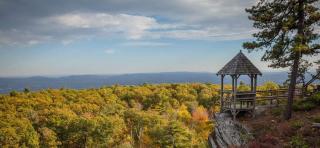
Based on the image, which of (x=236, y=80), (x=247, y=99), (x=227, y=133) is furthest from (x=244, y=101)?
(x=227, y=133)

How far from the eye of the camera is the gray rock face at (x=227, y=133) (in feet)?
69.3

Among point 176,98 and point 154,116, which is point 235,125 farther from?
point 176,98

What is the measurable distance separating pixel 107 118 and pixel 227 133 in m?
41.8

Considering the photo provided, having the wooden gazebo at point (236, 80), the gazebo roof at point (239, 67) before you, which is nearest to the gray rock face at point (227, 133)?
the wooden gazebo at point (236, 80)

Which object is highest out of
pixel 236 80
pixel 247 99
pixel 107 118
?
pixel 236 80

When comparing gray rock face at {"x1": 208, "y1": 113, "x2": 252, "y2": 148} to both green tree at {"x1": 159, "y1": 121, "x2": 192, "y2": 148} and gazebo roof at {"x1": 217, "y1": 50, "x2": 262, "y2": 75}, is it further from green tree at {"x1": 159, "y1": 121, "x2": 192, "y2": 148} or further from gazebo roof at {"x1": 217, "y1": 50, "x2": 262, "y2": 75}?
green tree at {"x1": 159, "y1": 121, "x2": 192, "y2": 148}

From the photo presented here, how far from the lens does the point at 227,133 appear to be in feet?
75.2

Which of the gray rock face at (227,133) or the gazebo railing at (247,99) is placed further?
the gazebo railing at (247,99)

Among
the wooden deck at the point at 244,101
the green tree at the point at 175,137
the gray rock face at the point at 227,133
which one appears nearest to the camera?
the gray rock face at the point at 227,133

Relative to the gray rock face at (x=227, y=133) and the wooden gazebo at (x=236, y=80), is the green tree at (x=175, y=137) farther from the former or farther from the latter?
the wooden gazebo at (x=236, y=80)

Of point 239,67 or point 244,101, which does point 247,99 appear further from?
point 239,67

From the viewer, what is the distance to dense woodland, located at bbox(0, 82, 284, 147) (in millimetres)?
50906

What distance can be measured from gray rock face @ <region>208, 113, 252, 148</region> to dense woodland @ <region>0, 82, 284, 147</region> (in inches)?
867

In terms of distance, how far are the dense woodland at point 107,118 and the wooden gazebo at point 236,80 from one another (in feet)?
67.4
